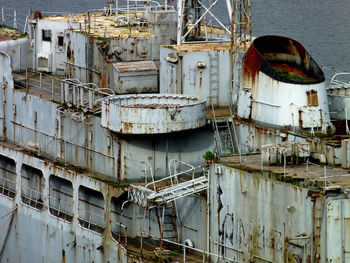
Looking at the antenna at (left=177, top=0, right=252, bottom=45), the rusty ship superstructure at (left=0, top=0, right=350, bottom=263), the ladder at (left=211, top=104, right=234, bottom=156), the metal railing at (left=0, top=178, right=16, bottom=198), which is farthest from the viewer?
the metal railing at (left=0, top=178, right=16, bottom=198)

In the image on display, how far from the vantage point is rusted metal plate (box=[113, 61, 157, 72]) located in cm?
3525

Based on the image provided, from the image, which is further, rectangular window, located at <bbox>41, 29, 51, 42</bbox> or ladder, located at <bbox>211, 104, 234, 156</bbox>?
rectangular window, located at <bbox>41, 29, 51, 42</bbox>

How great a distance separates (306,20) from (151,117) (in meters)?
41.8

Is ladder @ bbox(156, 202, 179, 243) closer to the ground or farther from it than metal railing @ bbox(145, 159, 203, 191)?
closer to the ground

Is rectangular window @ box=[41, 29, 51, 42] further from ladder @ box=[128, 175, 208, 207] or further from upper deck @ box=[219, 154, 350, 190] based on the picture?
upper deck @ box=[219, 154, 350, 190]

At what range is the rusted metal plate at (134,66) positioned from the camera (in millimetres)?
35250

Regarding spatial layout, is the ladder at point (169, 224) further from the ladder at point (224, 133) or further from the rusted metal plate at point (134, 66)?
the rusted metal plate at point (134, 66)

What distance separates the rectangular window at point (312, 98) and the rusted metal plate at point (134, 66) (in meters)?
7.30

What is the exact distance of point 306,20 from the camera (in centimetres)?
7056

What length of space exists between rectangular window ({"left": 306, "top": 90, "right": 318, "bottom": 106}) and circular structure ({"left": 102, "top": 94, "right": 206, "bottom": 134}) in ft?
11.3

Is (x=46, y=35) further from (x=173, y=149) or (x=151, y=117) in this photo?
(x=151, y=117)

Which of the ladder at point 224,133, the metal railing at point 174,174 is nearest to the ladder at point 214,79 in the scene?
the ladder at point 224,133

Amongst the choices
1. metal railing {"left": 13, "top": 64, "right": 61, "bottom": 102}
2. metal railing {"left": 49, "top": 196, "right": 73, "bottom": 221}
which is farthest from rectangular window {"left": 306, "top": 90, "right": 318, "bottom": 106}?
metal railing {"left": 13, "top": 64, "right": 61, "bottom": 102}

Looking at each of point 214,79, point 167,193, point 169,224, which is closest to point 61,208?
point 169,224
